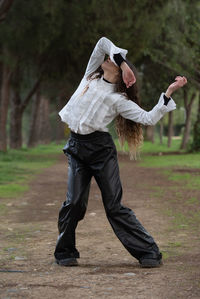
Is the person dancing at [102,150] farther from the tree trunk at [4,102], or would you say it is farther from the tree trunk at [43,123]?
the tree trunk at [43,123]

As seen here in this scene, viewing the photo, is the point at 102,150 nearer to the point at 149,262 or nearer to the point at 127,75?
the point at 127,75

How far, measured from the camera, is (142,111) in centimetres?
538

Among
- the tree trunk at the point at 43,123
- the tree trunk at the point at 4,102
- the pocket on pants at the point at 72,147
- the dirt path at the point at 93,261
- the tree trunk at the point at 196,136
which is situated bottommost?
the tree trunk at the point at 43,123

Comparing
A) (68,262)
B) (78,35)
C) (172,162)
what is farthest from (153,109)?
(78,35)

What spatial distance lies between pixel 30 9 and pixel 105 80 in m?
17.5

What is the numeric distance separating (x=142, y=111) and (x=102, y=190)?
83cm

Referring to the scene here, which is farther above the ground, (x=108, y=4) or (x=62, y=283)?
(x=108, y=4)

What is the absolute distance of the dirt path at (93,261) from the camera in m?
4.68

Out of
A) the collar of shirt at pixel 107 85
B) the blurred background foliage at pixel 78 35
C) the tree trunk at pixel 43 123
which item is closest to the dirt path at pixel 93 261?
the collar of shirt at pixel 107 85

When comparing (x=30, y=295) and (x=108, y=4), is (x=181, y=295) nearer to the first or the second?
(x=30, y=295)

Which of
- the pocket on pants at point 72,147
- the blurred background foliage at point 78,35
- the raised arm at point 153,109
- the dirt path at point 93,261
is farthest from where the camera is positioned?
the blurred background foliage at point 78,35

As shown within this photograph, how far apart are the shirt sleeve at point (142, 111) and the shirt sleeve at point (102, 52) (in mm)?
397

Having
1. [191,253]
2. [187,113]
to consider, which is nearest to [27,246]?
[191,253]

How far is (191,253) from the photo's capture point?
20.3 ft
